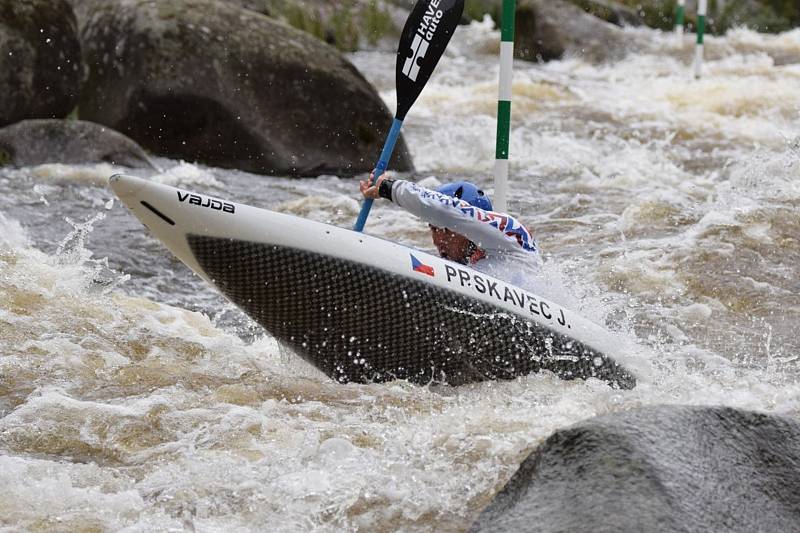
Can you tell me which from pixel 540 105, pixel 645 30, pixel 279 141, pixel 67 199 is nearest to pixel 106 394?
pixel 67 199

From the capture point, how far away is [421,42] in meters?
5.08

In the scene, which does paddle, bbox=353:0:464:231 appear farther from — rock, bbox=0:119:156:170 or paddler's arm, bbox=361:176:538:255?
rock, bbox=0:119:156:170

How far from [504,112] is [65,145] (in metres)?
3.57

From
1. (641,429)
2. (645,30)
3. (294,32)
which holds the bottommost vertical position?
(645,30)

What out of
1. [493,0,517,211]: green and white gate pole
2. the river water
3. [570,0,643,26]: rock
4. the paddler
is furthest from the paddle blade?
Result: [570,0,643,26]: rock

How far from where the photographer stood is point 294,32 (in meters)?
9.30

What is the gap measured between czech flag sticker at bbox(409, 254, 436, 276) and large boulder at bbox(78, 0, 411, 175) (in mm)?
4541

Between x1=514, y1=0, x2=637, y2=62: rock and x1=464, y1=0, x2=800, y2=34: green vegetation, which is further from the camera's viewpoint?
x1=464, y1=0, x2=800, y2=34: green vegetation

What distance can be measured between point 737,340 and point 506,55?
1.74 metres

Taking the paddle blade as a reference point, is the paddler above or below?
below

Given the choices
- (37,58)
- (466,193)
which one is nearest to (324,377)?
(466,193)

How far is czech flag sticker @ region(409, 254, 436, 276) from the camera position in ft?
13.8

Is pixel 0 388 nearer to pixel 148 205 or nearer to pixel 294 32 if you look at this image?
pixel 148 205

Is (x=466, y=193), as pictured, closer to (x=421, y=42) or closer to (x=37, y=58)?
(x=421, y=42)
